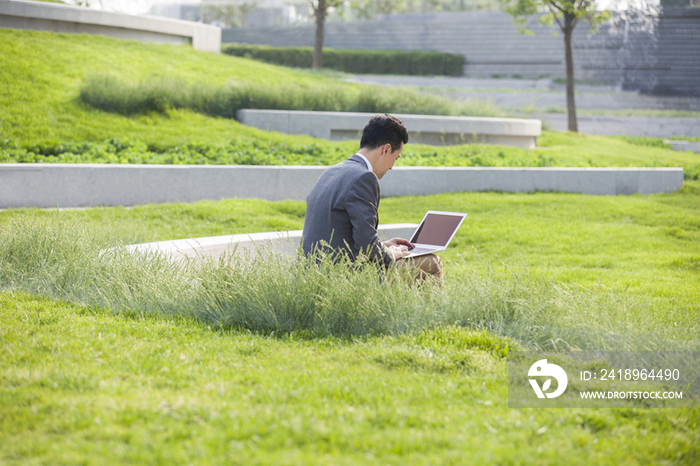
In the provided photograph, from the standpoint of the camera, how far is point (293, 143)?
11.7 m

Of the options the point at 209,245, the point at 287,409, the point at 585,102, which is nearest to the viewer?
the point at 287,409

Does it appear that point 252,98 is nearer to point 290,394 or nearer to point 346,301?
point 346,301

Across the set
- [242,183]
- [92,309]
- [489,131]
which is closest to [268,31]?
[489,131]

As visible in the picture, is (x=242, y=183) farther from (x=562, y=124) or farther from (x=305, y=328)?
(x=562, y=124)

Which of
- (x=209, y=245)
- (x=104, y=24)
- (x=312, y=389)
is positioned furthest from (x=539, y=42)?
(x=312, y=389)

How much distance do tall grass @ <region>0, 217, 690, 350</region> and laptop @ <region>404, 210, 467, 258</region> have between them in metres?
0.45

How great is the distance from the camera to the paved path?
20.0 meters

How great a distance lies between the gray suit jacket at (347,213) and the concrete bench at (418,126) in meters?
9.01

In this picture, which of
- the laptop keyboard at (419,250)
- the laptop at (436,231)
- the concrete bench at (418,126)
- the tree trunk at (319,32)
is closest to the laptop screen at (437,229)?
the laptop at (436,231)

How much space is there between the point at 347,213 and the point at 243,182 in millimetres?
5447

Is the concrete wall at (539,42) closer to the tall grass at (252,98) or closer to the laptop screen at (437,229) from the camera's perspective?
the tall grass at (252,98)

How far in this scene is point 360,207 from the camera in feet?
12.9

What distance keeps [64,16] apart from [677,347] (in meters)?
17.7

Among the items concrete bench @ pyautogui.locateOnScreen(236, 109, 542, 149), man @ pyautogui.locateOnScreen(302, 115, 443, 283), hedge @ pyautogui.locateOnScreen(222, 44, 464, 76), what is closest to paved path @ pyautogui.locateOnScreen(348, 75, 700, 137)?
concrete bench @ pyautogui.locateOnScreen(236, 109, 542, 149)
